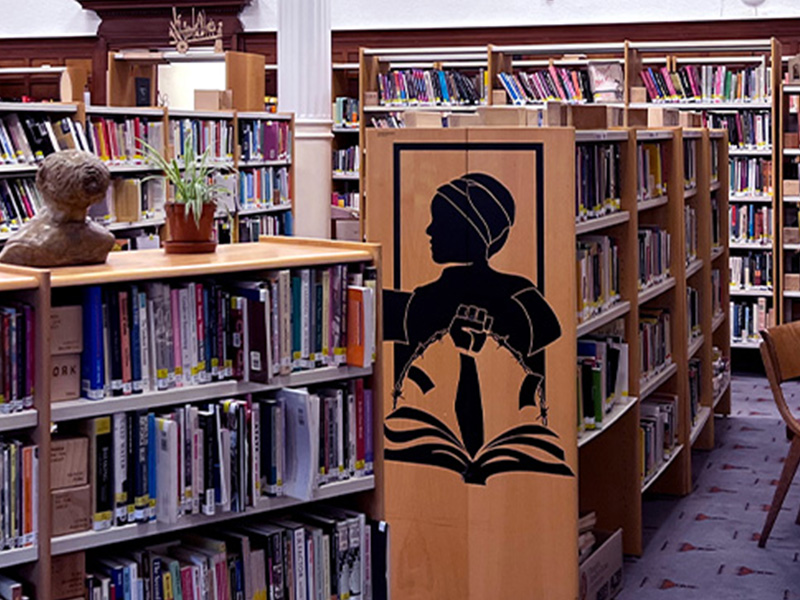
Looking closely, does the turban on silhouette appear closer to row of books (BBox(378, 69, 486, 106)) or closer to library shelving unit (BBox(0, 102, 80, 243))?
library shelving unit (BBox(0, 102, 80, 243))

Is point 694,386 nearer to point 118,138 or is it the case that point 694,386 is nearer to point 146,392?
point 118,138

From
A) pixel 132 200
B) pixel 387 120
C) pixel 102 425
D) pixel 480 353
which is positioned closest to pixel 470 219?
pixel 480 353

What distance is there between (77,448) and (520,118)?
80.7 inches

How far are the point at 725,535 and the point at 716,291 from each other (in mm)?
2424

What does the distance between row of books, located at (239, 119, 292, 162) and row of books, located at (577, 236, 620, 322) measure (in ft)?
16.7

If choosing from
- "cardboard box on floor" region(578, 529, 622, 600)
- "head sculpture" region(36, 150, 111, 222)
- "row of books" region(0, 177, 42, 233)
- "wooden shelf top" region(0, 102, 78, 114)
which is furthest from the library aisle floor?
"wooden shelf top" region(0, 102, 78, 114)

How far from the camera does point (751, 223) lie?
9.55 m

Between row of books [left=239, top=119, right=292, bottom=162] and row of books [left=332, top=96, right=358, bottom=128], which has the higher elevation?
row of books [left=332, top=96, right=358, bottom=128]

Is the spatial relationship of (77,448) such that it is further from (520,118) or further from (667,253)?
(667,253)

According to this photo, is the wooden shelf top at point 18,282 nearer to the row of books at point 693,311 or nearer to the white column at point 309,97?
the row of books at point 693,311

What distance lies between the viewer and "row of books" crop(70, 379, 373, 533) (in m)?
2.87

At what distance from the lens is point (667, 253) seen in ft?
19.6

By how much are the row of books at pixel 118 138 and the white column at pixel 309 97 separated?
4.41 feet

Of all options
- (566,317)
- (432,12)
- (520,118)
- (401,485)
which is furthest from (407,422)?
(432,12)
